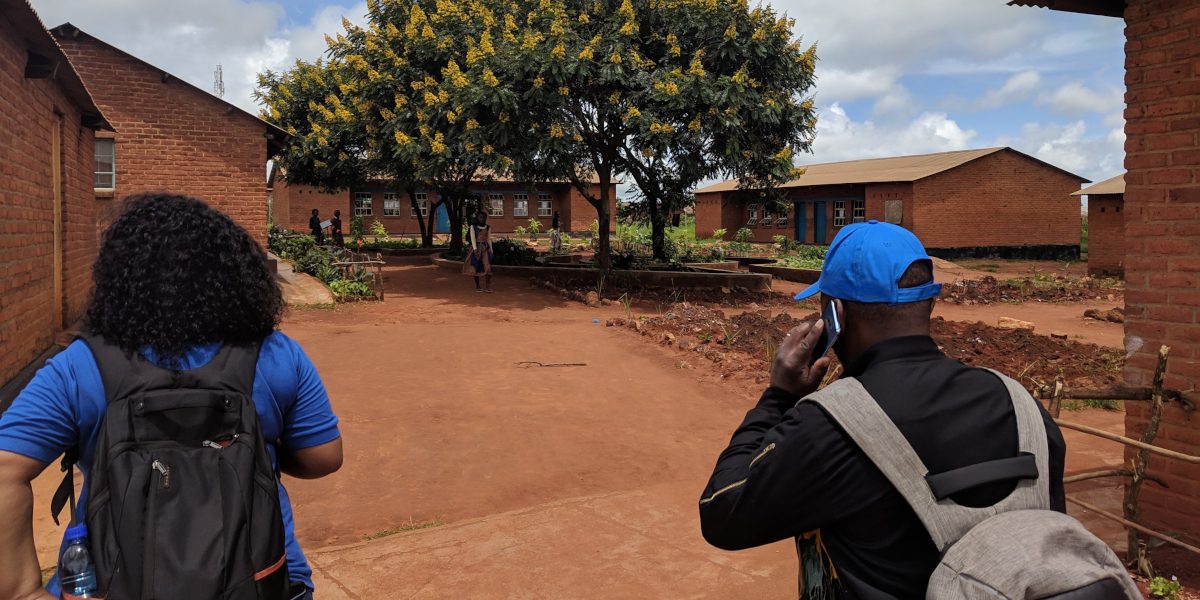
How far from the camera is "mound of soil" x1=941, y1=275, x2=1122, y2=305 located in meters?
18.1

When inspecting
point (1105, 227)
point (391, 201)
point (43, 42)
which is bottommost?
point (1105, 227)

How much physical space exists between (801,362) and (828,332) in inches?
3.4

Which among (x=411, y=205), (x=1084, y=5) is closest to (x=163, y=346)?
(x=1084, y=5)

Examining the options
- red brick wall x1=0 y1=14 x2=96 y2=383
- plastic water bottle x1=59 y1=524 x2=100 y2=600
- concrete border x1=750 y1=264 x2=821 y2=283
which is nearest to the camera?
plastic water bottle x1=59 y1=524 x2=100 y2=600

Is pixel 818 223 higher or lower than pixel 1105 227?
higher

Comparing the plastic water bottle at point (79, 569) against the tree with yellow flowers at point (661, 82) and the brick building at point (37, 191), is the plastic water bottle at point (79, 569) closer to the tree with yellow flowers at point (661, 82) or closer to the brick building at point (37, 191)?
the brick building at point (37, 191)

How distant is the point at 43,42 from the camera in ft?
25.3

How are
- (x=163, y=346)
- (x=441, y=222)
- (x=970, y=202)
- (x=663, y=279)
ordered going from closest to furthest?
(x=163, y=346) < (x=663, y=279) < (x=970, y=202) < (x=441, y=222)

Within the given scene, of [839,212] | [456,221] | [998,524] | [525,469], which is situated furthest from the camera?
[839,212]

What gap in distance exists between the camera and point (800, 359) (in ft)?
5.63

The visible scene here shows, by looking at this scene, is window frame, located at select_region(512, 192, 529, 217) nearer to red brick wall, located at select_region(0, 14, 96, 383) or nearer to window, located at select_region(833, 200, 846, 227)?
window, located at select_region(833, 200, 846, 227)

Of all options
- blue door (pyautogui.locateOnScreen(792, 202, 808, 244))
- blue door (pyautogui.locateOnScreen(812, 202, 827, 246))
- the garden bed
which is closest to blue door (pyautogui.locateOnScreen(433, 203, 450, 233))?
blue door (pyautogui.locateOnScreen(792, 202, 808, 244))

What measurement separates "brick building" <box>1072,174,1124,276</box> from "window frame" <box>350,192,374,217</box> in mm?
31355

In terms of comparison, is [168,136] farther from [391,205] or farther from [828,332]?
[391,205]
